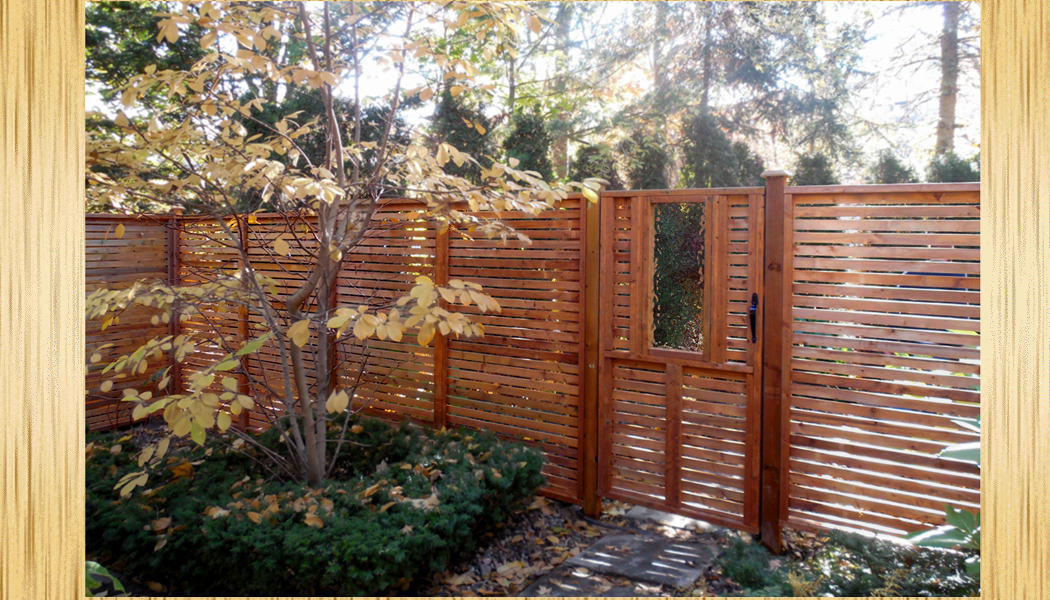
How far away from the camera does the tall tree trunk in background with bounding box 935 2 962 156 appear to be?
25.7 feet

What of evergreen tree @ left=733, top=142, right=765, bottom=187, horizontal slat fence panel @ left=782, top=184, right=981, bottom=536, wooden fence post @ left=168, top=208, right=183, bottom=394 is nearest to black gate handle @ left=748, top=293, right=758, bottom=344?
horizontal slat fence panel @ left=782, top=184, right=981, bottom=536

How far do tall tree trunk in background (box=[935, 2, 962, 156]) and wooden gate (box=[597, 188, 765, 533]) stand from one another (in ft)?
22.0

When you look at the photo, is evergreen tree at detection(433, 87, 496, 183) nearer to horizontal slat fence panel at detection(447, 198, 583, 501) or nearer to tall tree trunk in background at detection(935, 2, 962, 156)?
horizontal slat fence panel at detection(447, 198, 583, 501)

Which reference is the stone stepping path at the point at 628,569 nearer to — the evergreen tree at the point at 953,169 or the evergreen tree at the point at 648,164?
the evergreen tree at the point at 648,164

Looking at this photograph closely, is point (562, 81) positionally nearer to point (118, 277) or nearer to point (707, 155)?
point (707, 155)

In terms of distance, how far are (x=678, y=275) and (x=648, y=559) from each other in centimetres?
130

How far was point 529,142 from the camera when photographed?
7.00m

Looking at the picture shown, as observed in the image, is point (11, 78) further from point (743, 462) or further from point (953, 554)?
point (953, 554)

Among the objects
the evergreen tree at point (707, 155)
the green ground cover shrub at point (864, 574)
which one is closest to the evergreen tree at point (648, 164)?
the evergreen tree at point (707, 155)

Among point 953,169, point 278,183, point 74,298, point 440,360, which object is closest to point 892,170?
point 953,169

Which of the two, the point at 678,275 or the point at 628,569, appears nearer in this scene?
the point at 628,569

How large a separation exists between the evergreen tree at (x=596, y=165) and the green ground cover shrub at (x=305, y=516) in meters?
5.47

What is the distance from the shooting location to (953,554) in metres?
2.14

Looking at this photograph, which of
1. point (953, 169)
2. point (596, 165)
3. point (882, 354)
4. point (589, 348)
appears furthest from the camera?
point (596, 165)
